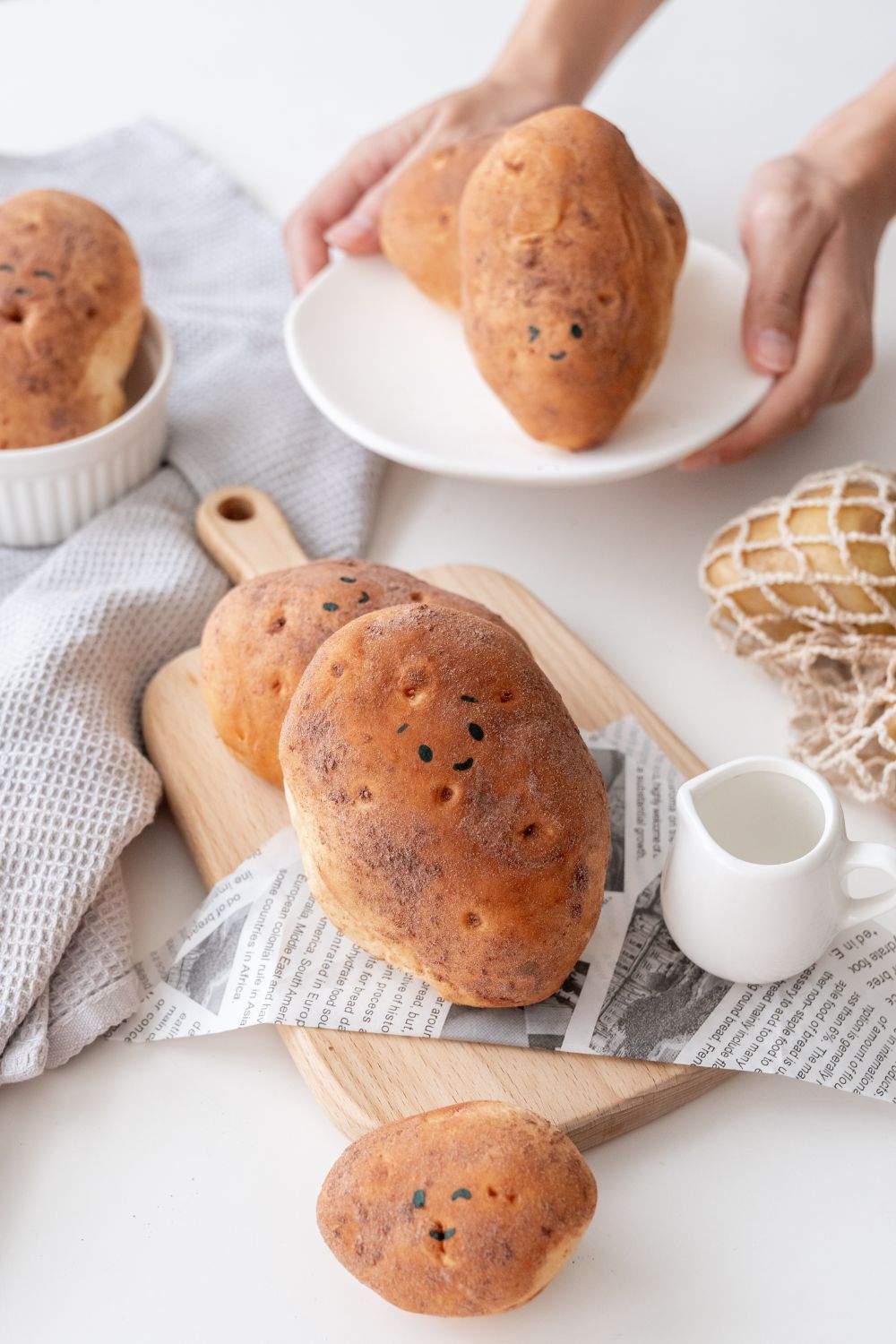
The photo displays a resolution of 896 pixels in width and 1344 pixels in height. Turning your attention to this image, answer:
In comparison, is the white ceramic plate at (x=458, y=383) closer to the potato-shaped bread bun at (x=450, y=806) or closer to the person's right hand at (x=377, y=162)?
the person's right hand at (x=377, y=162)

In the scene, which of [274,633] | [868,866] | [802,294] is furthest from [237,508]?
[868,866]

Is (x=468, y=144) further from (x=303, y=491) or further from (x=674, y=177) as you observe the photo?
(x=674, y=177)

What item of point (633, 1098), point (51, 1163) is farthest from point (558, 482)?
point (51, 1163)

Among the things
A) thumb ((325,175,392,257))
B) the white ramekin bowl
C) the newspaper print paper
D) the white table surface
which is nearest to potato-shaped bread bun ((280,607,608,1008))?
the newspaper print paper

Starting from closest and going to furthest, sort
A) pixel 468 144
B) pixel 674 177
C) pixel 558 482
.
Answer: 1. pixel 558 482
2. pixel 468 144
3. pixel 674 177

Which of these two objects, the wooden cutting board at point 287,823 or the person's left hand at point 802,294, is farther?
the person's left hand at point 802,294

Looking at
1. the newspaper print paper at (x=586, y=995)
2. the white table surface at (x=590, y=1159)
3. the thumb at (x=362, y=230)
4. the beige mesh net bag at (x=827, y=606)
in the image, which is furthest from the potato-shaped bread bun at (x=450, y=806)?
the thumb at (x=362, y=230)

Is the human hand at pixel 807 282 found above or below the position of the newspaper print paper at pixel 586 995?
above
